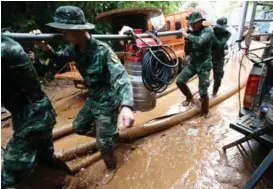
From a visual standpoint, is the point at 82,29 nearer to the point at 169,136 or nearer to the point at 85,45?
the point at 85,45

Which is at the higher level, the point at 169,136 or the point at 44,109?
the point at 44,109

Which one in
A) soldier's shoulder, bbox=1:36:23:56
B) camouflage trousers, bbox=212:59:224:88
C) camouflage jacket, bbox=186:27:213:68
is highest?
soldier's shoulder, bbox=1:36:23:56

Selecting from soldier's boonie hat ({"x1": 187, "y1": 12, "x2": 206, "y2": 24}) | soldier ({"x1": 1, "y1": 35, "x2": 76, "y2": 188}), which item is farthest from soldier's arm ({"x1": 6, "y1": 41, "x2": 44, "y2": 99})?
soldier's boonie hat ({"x1": 187, "y1": 12, "x2": 206, "y2": 24})

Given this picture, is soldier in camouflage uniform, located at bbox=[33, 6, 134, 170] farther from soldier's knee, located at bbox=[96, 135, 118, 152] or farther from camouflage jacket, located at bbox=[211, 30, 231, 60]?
camouflage jacket, located at bbox=[211, 30, 231, 60]

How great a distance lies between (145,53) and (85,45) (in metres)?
0.89

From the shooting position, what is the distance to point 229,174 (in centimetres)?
289

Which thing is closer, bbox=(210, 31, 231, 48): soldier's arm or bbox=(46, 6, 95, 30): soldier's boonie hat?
bbox=(46, 6, 95, 30): soldier's boonie hat

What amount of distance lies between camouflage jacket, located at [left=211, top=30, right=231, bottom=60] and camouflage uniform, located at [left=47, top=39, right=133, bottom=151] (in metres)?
3.45

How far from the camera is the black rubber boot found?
9.70ft

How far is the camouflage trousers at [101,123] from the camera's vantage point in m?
2.80

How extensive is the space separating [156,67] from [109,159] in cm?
132

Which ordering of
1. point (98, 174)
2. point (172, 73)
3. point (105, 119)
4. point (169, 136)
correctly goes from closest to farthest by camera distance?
point (105, 119)
point (98, 174)
point (172, 73)
point (169, 136)

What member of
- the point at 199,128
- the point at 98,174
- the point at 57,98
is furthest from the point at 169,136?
the point at 57,98

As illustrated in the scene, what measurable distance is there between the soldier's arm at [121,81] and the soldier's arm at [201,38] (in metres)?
2.20
